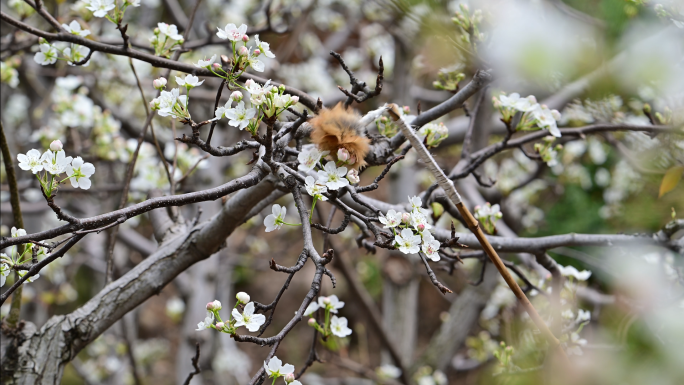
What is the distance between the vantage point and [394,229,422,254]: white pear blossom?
89cm

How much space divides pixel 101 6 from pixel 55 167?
0.57m

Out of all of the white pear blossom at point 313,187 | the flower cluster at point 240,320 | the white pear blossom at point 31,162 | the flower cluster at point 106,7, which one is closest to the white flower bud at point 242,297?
the flower cluster at point 240,320

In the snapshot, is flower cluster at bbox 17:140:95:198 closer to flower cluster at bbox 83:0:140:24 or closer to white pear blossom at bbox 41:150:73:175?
white pear blossom at bbox 41:150:73:175

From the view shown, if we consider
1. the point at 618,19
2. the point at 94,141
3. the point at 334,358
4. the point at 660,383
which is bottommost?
the point at 334,358

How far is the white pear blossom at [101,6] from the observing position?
1198mm

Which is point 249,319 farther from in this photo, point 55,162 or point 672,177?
point 672,177

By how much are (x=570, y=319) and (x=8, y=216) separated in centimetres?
287

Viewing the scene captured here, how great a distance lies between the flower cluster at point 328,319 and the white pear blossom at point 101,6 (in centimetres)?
94

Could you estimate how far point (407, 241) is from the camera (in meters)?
0.90

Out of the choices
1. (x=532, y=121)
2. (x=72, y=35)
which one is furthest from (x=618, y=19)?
(x=72, y=35)

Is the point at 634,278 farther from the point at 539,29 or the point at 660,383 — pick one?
the point at 539,29

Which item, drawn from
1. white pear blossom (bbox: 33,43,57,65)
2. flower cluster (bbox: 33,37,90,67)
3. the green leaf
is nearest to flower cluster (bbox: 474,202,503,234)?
the green leaf

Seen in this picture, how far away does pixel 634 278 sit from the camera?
1.40m

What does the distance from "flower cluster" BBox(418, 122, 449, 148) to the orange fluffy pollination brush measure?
16.1 inches
